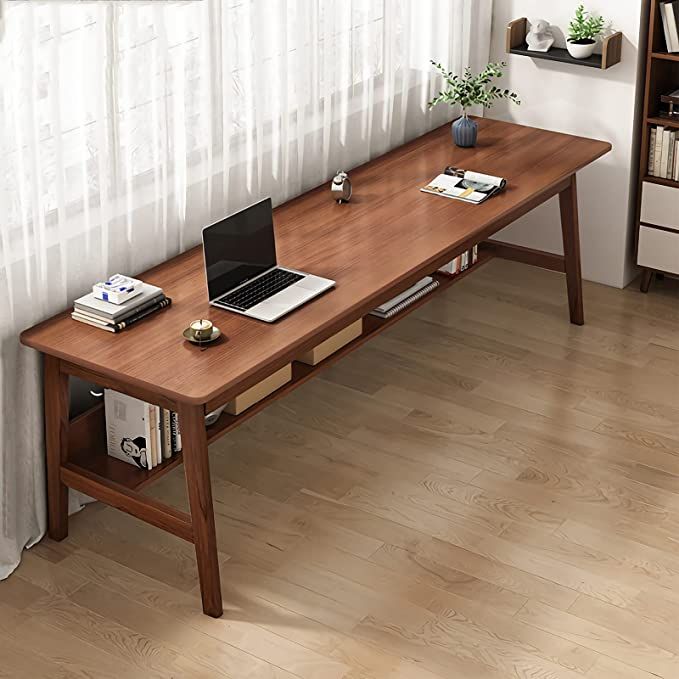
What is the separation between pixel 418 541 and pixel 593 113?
2.12 m

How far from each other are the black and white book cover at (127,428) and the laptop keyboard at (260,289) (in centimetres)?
38

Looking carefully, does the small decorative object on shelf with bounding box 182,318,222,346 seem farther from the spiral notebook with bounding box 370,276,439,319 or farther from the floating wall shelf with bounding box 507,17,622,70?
the floating wall shelf with bounding box 507,17,622,70

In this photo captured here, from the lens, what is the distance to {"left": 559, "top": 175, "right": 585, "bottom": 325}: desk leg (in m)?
4.48

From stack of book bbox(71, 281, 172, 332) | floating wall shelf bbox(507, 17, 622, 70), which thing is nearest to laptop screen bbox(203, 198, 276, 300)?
stack of book bbox(71, 281, 172, 332)

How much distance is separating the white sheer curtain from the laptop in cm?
32

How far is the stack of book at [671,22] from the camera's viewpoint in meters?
4.49

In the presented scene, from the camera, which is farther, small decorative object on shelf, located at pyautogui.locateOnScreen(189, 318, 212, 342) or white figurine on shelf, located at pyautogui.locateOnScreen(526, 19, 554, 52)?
white figurine on shelf, located at pyautogui.locateOnScreen(526, 19, 554, 52)

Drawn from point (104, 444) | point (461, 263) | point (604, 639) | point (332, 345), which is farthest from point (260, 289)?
point (604, 639)

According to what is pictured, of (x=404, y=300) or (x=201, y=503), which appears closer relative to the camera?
(x=201, y=503)

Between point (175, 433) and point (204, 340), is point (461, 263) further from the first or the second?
point (204, 340)

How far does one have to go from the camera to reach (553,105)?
16.1 ft

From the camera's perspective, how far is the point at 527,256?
4676 millimetres

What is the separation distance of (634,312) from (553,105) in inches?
35.2

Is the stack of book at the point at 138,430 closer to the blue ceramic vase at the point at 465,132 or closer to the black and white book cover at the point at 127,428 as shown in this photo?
the black and white book cover at the point at 127,428
